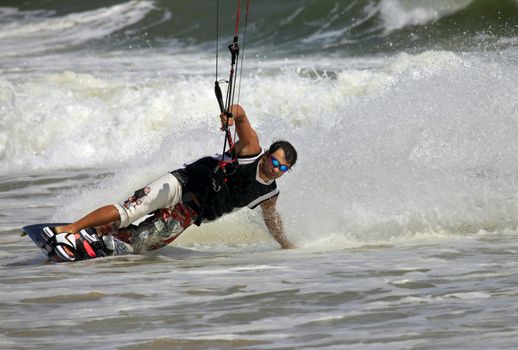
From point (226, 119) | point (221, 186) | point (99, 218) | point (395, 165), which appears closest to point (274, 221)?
point (221, 186)

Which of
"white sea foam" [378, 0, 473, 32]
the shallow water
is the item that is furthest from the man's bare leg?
"white sea foam" [378, 0, 473, 32]

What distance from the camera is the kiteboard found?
24.1ft

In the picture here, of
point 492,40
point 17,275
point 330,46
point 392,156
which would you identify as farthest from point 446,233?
point 330,46

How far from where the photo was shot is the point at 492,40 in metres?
20.2

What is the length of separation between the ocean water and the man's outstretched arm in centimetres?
16

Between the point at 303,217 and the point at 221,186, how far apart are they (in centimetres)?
123

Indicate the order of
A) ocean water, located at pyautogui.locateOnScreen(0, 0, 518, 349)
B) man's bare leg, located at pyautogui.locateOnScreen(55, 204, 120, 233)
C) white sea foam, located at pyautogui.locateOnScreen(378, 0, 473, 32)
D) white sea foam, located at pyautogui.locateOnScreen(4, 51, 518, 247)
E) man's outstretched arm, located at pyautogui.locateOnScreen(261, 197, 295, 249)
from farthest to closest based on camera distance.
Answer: white sea foam, located at pyautogui.locateOnScreen(378, 0, 473, 32) → white sea foam, located at pyautogui.locateOnScreen(4, 51, 518, 247) → man's outstretched arm, located at pyautogui.locateOnScreen(261, 197, 295, 249) → man's bare leg, located at pyautogui.locateOnScreen(55, 204, 120, 233) → ocean water, located at pyautogui.locateOnScreen(0, 0, 518, 349)

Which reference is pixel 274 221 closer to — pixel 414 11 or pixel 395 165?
pixel 395 165

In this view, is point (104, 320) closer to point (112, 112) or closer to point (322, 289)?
point (322, 289)

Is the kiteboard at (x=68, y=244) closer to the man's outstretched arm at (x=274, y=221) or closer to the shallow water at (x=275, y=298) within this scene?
the shallow water at (x=275, y=298)

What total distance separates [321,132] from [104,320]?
14.3 feet

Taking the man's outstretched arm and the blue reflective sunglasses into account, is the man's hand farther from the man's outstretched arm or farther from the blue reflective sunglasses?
the man's outstretched arm

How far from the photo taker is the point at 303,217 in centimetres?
834

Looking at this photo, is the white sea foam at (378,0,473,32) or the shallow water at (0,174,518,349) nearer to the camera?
the shallow water at (0,174,518,349)
